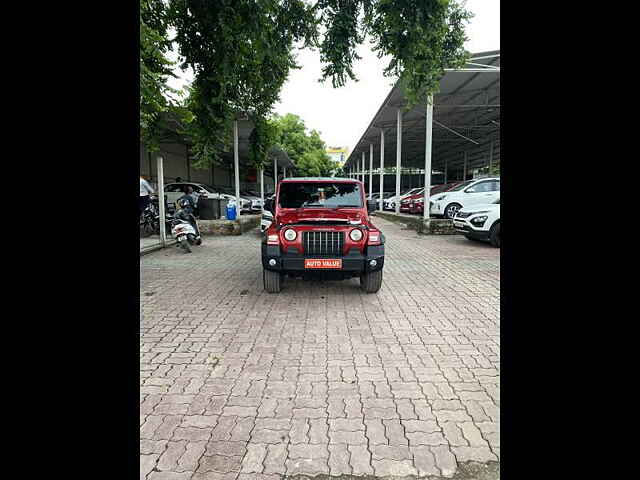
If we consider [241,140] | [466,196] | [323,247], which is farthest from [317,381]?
[241,140]

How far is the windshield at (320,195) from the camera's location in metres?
6.34

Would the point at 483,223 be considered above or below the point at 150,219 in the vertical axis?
below

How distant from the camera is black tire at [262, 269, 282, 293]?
225 inches

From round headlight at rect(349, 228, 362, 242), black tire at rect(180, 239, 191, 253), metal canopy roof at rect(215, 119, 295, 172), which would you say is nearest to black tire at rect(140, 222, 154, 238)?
black tire at rect(180, 239, 191, 253)

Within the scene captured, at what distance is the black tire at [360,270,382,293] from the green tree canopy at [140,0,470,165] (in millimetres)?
2456

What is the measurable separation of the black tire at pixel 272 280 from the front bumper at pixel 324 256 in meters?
0.29

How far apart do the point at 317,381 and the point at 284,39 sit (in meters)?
3.87

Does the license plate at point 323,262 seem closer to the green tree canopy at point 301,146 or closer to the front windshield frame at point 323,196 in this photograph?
the front windshield frame at point 323,196

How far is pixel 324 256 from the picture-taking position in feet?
17.6

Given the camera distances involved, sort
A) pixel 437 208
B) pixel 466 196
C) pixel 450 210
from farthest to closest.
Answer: pixel 437 208
pixel 450 210
pixel 466 196

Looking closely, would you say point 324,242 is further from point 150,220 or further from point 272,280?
point 150,220
